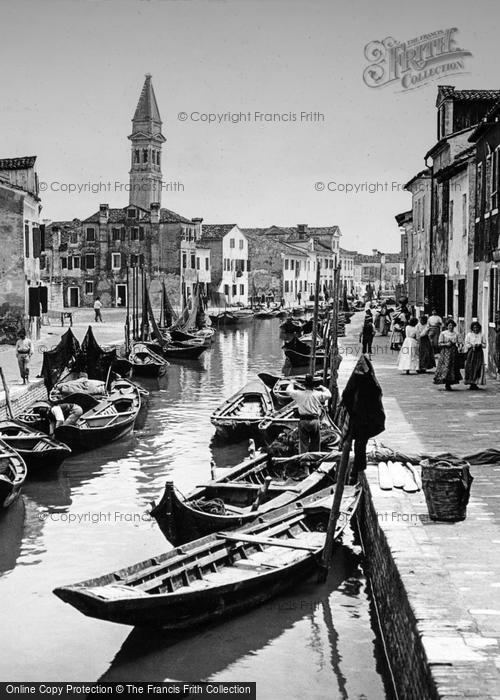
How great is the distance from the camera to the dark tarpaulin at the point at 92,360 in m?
26.2

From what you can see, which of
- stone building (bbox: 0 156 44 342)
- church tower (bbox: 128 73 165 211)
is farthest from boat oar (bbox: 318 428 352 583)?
church tower (bbox: 128 73 165 211)

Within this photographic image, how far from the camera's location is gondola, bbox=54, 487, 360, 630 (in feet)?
27.3

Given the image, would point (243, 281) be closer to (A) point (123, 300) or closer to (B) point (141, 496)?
(A) point (123, 300)

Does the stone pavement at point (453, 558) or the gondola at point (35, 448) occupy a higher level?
the stone pavement at point (453, 558)

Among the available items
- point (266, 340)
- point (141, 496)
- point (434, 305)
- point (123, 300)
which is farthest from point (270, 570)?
point (123, 300)

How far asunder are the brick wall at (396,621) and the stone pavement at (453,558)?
93 millimetres

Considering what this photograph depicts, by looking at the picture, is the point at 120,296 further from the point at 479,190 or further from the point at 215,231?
the point at 479,190

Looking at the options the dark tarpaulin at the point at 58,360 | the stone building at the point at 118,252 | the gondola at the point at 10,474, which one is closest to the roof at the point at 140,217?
the stone building at the point at 118,252

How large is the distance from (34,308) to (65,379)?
9.96 metres

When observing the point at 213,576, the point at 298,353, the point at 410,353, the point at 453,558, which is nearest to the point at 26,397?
the point at 410,353

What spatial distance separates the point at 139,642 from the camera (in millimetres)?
9086

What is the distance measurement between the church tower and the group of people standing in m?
64.9

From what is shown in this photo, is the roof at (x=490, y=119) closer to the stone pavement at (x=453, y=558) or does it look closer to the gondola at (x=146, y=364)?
the stone pavement at (x=453, y=558)

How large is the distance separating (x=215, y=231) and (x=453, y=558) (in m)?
71.8
